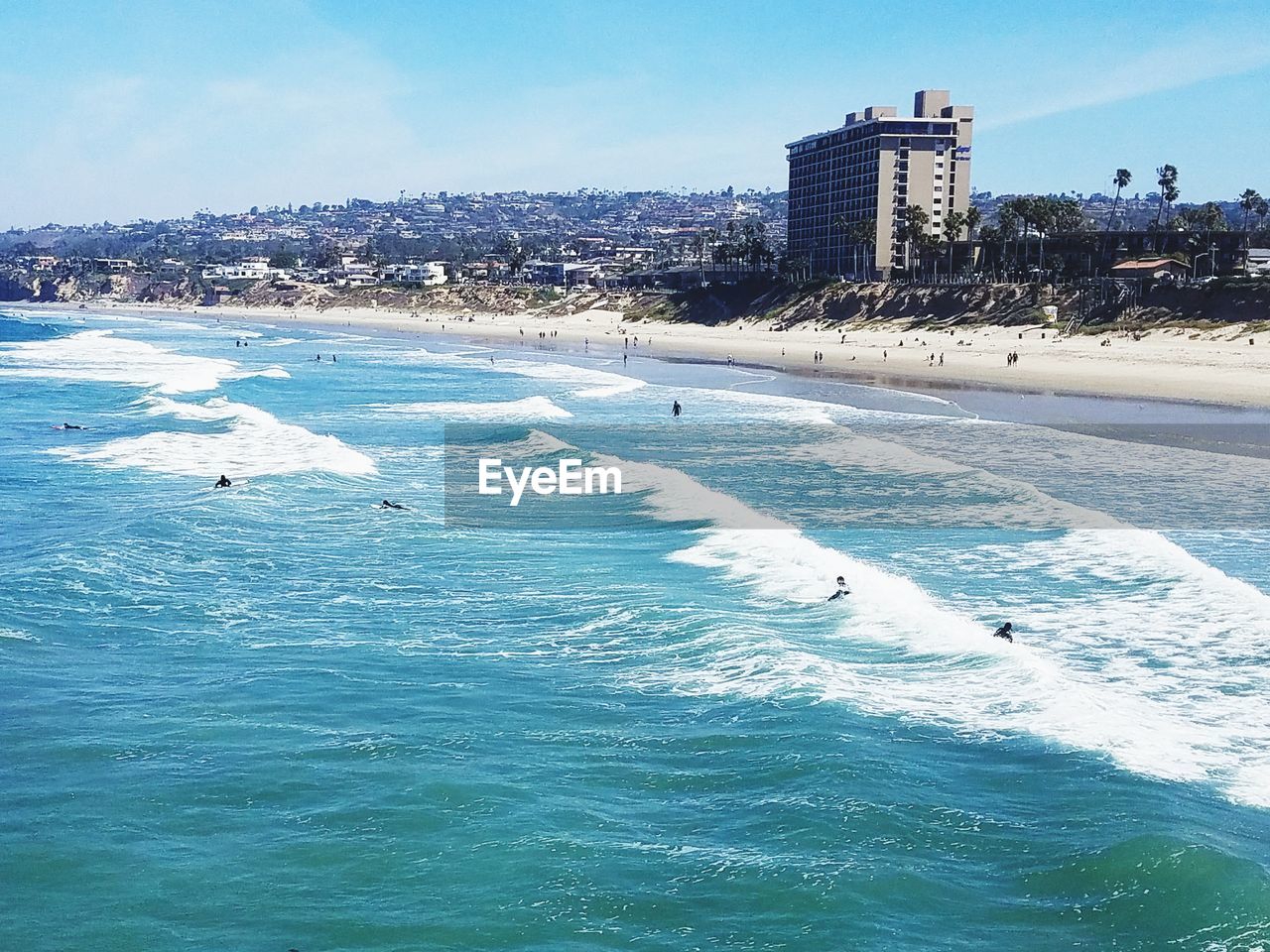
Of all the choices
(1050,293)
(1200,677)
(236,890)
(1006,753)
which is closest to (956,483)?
(1200,677)

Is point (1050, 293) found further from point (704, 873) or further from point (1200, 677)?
point (704, 873)

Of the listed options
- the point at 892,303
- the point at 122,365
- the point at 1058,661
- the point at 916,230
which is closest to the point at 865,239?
the point at 916,230

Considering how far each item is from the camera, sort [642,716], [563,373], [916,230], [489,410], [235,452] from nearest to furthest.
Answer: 1. [642,716]
2. [235,452]
3. [489,410]
4. [563,373]
5. [916,230]

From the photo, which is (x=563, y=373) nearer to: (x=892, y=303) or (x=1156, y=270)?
(x=892, y=303)

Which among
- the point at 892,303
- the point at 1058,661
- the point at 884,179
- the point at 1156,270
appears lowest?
the point at 1058,661

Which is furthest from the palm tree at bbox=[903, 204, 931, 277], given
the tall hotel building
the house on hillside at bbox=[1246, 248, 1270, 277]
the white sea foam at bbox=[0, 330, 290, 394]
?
the white sea foam at bbox=[0, 330, 290, 394]

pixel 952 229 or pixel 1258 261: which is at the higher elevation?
pixel 952 229

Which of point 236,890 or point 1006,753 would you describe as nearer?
point 236,890

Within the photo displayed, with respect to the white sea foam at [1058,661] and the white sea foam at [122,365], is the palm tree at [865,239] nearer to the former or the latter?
the white sea foam at [122,365]
